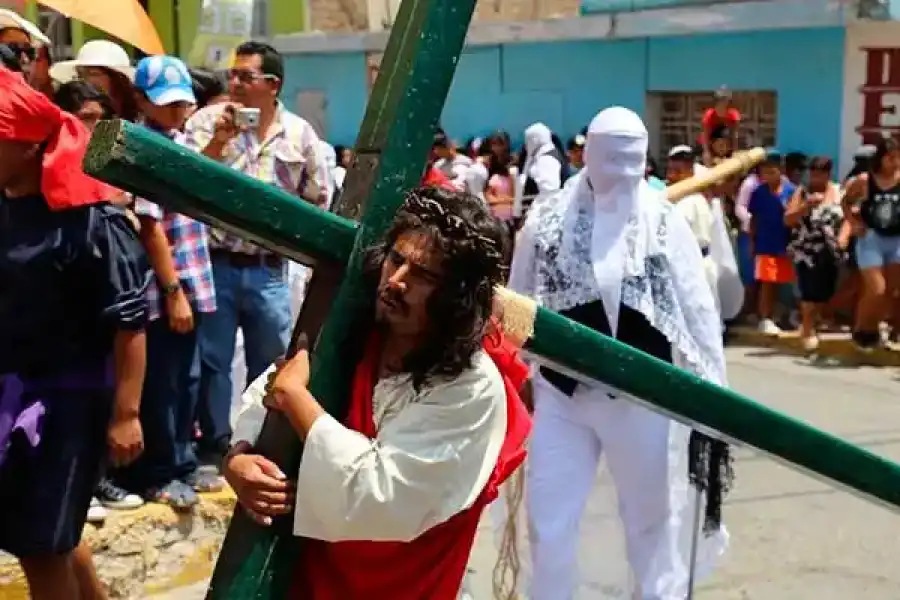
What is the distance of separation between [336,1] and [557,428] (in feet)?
57.3

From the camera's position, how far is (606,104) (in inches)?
583

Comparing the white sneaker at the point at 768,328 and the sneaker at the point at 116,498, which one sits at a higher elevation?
the sneaker at the point at 116,498

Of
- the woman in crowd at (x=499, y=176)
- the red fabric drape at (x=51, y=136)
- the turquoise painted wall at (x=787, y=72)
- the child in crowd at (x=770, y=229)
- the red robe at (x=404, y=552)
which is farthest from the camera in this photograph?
the turquoise painted wall at (x=787, y=72)

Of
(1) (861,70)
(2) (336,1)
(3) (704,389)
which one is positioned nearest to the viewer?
(3) (704,389)

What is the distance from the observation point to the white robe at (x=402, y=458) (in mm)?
1657

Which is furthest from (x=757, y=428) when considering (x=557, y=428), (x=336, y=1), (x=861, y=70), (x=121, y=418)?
(x=336, y=1)

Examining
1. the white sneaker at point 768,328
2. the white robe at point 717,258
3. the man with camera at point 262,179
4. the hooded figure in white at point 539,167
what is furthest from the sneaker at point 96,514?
the white sneaker at point 768,328

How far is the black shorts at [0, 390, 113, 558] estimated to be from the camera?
2963mm

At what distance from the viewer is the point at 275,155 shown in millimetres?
4867

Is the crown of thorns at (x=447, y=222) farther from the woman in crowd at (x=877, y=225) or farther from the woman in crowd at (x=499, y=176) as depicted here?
the woman in crowd at (x=499, y=176)

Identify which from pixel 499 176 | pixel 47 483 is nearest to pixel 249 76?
pixel 47 483

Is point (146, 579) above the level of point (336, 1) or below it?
below

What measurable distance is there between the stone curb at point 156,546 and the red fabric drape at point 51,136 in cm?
166

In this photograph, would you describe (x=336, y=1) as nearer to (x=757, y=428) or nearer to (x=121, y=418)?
(x=121, y=418)
